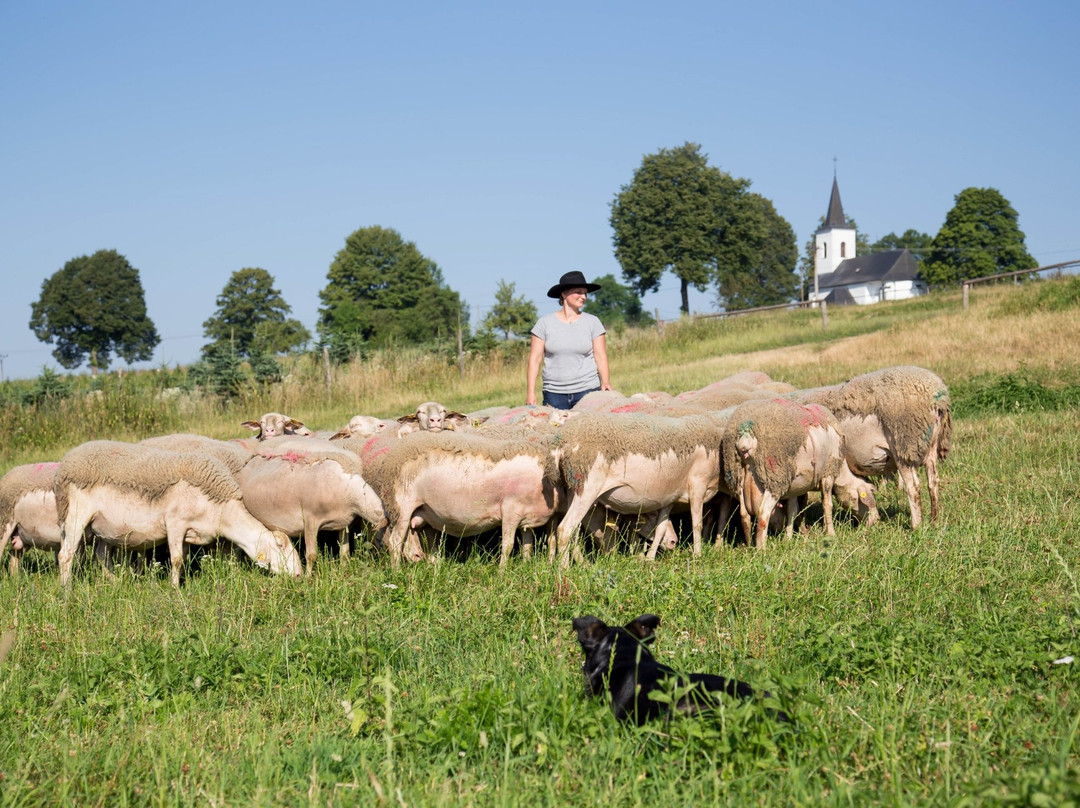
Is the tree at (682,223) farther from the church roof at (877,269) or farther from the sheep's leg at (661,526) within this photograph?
the sheep's leg at (661,526)

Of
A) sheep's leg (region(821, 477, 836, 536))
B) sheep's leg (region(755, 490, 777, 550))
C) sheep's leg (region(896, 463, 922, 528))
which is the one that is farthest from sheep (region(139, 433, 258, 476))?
sheep's leg (region(896, 463, 922, 528))

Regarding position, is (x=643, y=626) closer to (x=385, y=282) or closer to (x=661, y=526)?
(x=661, y=526)

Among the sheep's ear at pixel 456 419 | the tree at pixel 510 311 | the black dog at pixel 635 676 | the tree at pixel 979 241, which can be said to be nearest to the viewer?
the black dog at pixel 635 676

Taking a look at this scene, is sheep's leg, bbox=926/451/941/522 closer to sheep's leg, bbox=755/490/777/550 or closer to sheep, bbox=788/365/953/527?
sheep, bbox=788/365/953/527

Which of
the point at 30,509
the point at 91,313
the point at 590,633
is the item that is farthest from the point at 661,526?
the point at 91,313

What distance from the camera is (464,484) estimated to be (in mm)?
7328

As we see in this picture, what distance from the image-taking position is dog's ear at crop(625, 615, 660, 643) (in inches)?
173

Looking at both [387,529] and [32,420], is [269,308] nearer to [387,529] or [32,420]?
[32,420]

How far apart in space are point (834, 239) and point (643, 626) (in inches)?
5005

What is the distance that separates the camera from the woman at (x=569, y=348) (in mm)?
10344

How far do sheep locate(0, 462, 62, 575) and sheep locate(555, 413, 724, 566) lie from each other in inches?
184

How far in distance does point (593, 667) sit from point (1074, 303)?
78.1 ft

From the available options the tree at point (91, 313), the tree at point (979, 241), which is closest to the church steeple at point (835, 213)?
the tree at point (979, 241)

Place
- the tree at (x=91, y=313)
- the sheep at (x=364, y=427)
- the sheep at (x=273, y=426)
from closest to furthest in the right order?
the sheep at (x=364, y=427)
the sheep at (x=273, y=426)
the tree at (x=91, y=313)
